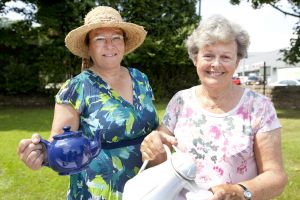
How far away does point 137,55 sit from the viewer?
1728 centimetres

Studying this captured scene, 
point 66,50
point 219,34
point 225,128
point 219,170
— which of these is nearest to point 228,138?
point 225,128

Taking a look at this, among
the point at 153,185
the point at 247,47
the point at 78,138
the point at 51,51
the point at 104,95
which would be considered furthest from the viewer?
the point at 51,51

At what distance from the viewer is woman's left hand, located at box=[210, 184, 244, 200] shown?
5.20ft

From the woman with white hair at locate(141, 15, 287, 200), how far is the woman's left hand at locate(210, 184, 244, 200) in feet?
0.55

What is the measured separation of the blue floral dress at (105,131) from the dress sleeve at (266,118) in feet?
2.14

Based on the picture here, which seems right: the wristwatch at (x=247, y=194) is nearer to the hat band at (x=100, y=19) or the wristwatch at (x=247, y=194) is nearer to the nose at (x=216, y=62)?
→ the nose at (x=216, y=62)

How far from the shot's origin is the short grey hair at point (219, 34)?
6.41ft

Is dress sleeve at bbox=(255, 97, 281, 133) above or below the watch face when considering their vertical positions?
above

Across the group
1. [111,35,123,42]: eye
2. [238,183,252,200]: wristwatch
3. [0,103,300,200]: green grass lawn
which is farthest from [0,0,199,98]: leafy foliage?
[238,183,252,200]: wristwatch

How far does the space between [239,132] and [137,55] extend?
15.5m

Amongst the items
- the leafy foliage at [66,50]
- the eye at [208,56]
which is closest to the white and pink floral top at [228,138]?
the eye at [208,56]

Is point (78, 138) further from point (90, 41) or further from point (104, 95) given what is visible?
point (90, 41)

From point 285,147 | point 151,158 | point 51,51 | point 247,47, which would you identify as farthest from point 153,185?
point 51,51

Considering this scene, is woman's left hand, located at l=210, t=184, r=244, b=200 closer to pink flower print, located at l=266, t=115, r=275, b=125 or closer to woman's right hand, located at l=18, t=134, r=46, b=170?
pink flower print, located at l=266, t=115, r=275, b=125
